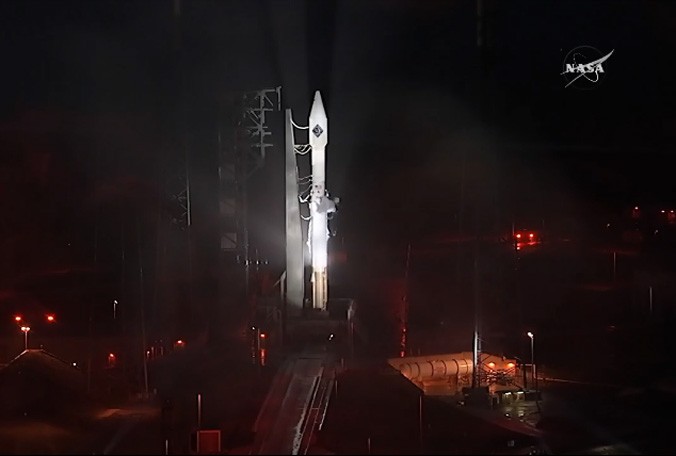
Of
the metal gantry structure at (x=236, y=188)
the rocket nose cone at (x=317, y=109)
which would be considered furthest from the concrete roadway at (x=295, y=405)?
the rocket nose cone at (x=317, y=109)

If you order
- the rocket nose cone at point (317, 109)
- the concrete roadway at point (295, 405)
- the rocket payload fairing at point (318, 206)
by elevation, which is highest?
the rocket nose cone at point (317, 109)

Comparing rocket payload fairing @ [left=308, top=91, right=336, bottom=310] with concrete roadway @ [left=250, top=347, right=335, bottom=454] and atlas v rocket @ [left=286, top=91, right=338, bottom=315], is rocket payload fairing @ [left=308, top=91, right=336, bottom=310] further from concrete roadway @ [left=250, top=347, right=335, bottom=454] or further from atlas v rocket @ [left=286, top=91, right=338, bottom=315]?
concrete roadway @ [left=250, top=347, right=335, bottom=454]

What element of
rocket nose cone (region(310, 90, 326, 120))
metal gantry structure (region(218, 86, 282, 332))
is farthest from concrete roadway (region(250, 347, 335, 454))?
rocket nose cone (region(310, 90, 326, 120))

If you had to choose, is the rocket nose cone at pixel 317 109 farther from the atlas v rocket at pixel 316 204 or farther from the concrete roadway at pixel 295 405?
the concrete roadway at pixel 295 405

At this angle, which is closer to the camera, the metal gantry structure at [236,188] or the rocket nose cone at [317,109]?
the metal gantry structure at [236,188]

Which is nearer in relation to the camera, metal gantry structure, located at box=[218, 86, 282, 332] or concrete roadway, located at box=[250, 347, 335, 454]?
concrete roadway, located at box=[250, 347, 335, 454]

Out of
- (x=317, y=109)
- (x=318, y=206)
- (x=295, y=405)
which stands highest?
(x=317, y=109)

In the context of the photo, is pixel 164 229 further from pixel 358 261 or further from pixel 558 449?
pixel 358 261

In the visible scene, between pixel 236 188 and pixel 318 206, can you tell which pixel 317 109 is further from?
pixel 236 188

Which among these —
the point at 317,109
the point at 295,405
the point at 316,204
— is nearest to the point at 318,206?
the point at 316,204
